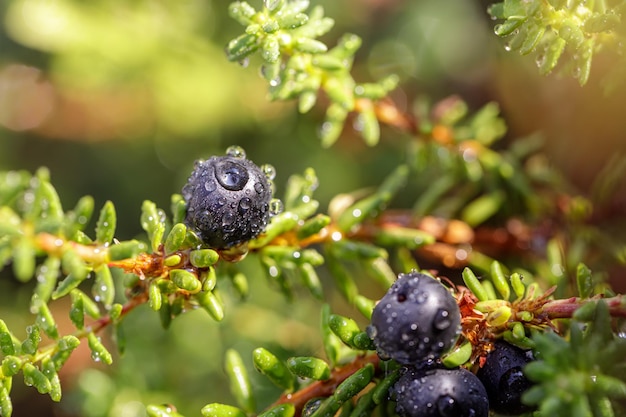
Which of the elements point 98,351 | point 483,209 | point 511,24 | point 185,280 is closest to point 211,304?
point 185,280

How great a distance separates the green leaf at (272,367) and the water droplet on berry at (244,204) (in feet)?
0.95

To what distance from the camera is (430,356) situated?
1.03 m

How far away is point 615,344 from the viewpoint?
3.16 feet

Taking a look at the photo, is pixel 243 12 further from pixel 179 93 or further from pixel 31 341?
pixel 179 93

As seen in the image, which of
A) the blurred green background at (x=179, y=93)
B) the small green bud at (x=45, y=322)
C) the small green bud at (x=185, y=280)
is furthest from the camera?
the blurred green background at (x=179, y=93)

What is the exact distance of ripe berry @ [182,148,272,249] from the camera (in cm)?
116

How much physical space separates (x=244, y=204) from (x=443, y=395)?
1.49 ft

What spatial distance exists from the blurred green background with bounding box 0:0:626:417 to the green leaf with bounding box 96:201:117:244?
875 mm

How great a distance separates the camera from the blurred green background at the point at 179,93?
2.22m

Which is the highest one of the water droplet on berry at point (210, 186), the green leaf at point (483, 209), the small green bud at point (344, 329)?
the water droplet on berry at point (210, 186)

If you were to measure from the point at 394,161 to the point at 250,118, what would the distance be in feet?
1.69

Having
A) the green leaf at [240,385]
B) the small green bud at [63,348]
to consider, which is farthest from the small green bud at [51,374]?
the green leaf at [240,385]

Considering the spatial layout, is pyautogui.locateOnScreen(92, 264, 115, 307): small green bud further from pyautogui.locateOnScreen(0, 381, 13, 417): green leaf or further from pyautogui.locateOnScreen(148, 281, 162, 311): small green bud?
pyautogui.locateOnScreen(0, 381, 13, 417): green leaf

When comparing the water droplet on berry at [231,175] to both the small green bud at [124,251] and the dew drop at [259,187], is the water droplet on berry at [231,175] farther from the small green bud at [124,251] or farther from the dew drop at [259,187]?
the small green bud at [124,251]
